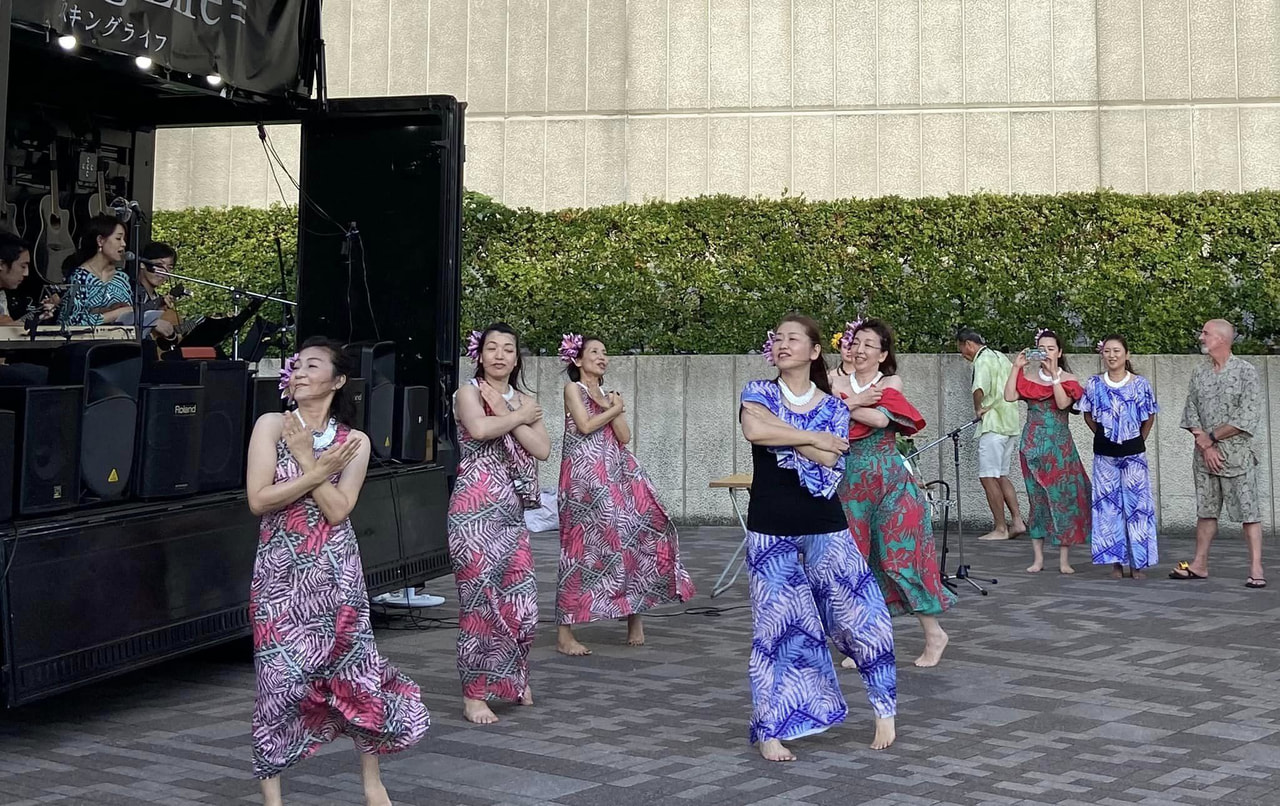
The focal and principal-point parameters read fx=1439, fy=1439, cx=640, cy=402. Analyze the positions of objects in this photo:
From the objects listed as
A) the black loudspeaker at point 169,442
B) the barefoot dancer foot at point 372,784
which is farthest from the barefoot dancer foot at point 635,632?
the barefoot dancer foot at point 372,784

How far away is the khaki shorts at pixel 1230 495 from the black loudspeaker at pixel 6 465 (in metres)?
8.08

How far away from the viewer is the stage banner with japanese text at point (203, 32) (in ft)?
24.3

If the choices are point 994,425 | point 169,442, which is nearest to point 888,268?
point 994,425

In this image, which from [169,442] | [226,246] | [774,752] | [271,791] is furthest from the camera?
[226,246]

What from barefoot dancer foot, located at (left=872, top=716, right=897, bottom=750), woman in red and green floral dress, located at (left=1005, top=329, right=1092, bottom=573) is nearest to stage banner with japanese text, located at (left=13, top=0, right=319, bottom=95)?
barefoot dancer foot, located at (left=872, top=716, right=897, bottom=750)

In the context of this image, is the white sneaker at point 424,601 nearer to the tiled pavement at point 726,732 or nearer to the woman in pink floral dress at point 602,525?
the tiled pavement at point 726,732

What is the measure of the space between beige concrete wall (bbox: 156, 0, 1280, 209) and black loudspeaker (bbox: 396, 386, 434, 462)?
25.6ft

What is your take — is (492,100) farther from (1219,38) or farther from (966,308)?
(1219,38)

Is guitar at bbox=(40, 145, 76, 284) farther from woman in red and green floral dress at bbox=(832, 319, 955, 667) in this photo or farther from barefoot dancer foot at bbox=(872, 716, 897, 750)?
barefoot dancer foot at bbox=(872, 716, 897, 750)

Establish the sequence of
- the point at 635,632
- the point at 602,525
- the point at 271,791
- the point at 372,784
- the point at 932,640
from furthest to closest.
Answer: the point at 635,632 → the point at 602,525 → the point at 932,640 → the point at 372,784 → the point at 271,791

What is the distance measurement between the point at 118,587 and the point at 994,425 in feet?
27.5

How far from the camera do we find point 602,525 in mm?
8000

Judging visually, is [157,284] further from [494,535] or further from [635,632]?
[494,535]

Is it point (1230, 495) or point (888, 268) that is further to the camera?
point (888, 268)
